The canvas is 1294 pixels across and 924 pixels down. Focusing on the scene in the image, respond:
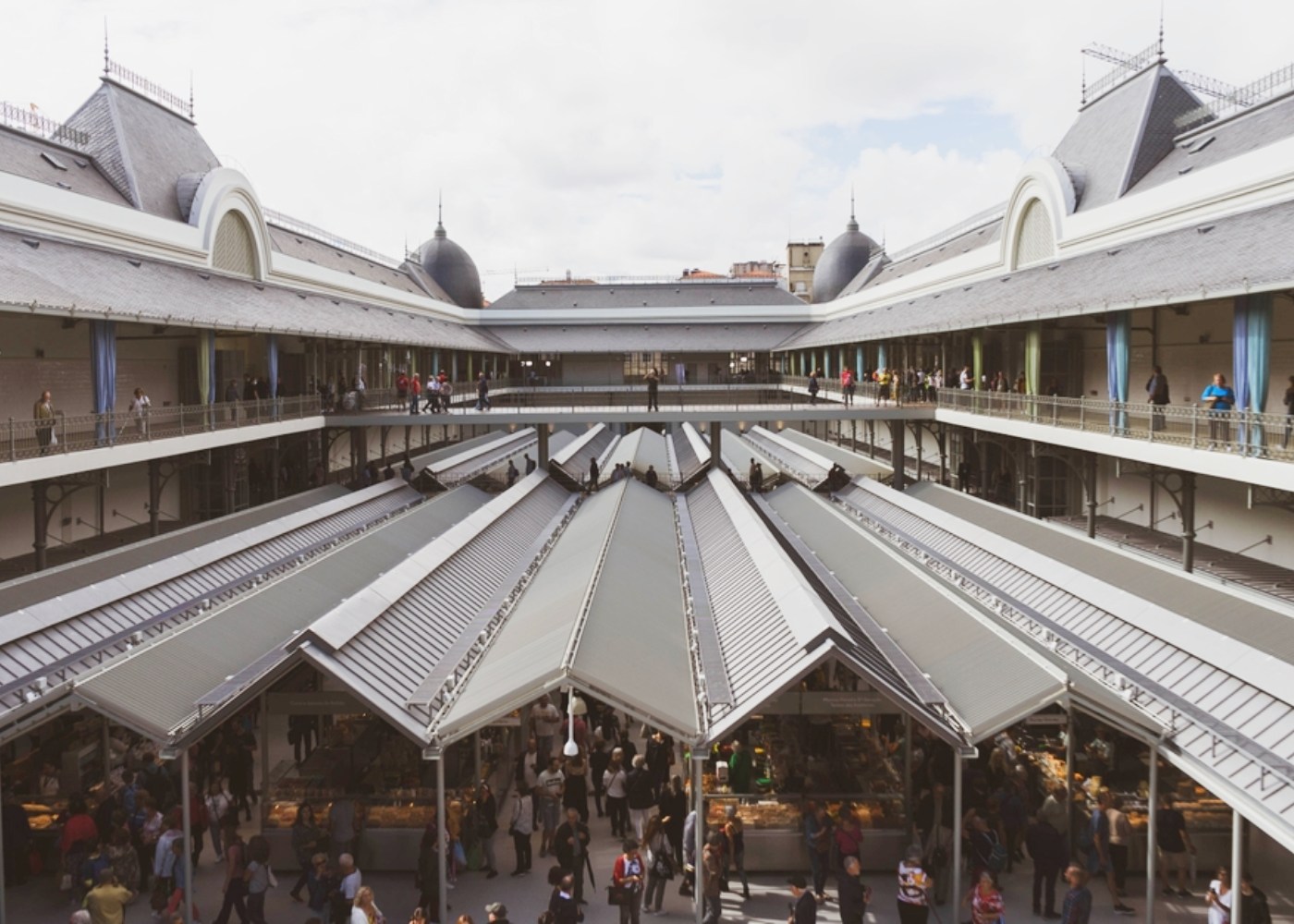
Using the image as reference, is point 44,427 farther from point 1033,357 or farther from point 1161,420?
point 1033,357

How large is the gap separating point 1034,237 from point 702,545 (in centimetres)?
1556

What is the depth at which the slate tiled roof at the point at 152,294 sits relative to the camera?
1780 cm

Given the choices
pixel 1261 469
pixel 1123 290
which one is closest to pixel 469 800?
pixel 1261 469

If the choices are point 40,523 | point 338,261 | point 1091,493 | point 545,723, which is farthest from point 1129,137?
point 338,261

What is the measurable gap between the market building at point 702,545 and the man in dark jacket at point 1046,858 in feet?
3.17

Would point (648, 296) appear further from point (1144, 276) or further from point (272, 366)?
point (1144, 276)

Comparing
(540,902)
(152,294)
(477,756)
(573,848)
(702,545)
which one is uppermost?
(152,294)

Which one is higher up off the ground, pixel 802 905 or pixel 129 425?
pixel 129 425

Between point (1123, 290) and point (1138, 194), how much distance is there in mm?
7244

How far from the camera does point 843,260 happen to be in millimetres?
68562

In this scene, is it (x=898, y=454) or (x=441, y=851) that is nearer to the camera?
Answer: (x=441, y=851)

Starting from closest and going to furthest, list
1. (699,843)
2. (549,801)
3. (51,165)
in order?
(699,843) < (549,801) < (51,165)

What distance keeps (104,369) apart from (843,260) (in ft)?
181

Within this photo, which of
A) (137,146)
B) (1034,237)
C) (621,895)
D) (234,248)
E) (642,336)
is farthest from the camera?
(642,336)
